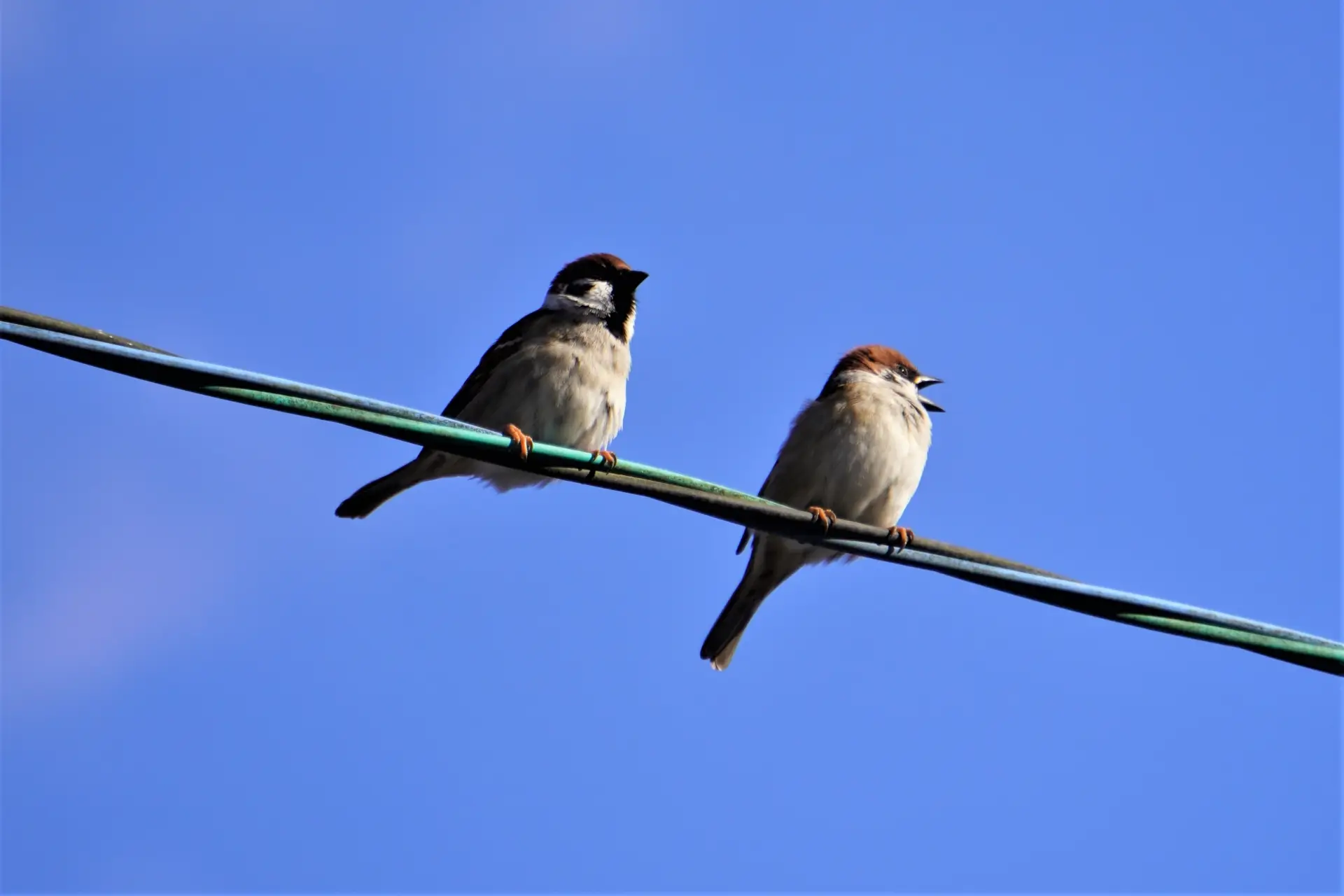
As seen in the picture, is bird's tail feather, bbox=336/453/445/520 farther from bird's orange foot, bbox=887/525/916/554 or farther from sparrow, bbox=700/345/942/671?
bird's orange foot, bbox=887/525/916/554

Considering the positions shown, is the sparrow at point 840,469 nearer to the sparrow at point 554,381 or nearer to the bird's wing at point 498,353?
the sparrow at point 554,381

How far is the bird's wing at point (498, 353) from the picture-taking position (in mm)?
6500

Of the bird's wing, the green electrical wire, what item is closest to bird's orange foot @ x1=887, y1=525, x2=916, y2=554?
the green electrical wire

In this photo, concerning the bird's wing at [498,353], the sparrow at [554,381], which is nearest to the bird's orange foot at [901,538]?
the sparrow at [554,381]

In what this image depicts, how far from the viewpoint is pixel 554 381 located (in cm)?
616

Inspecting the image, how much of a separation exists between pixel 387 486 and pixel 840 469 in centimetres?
223

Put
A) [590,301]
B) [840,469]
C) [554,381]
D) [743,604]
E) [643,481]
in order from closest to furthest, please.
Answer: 1. [643,481]
2. [554,381]
3. [840,469]
4. [590,301]
5. [743,604]

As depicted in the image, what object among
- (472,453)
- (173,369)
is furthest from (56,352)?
(472,453)

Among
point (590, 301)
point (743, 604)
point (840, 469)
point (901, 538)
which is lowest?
point (901, 538)

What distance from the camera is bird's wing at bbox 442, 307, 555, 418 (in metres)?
6.50

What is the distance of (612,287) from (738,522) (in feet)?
10.5

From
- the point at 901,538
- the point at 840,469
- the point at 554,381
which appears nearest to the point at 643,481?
the point at 901,538

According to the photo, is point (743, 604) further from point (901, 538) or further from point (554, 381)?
point (901, 538)

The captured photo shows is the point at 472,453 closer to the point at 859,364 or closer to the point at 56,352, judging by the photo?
the point at 56,352
